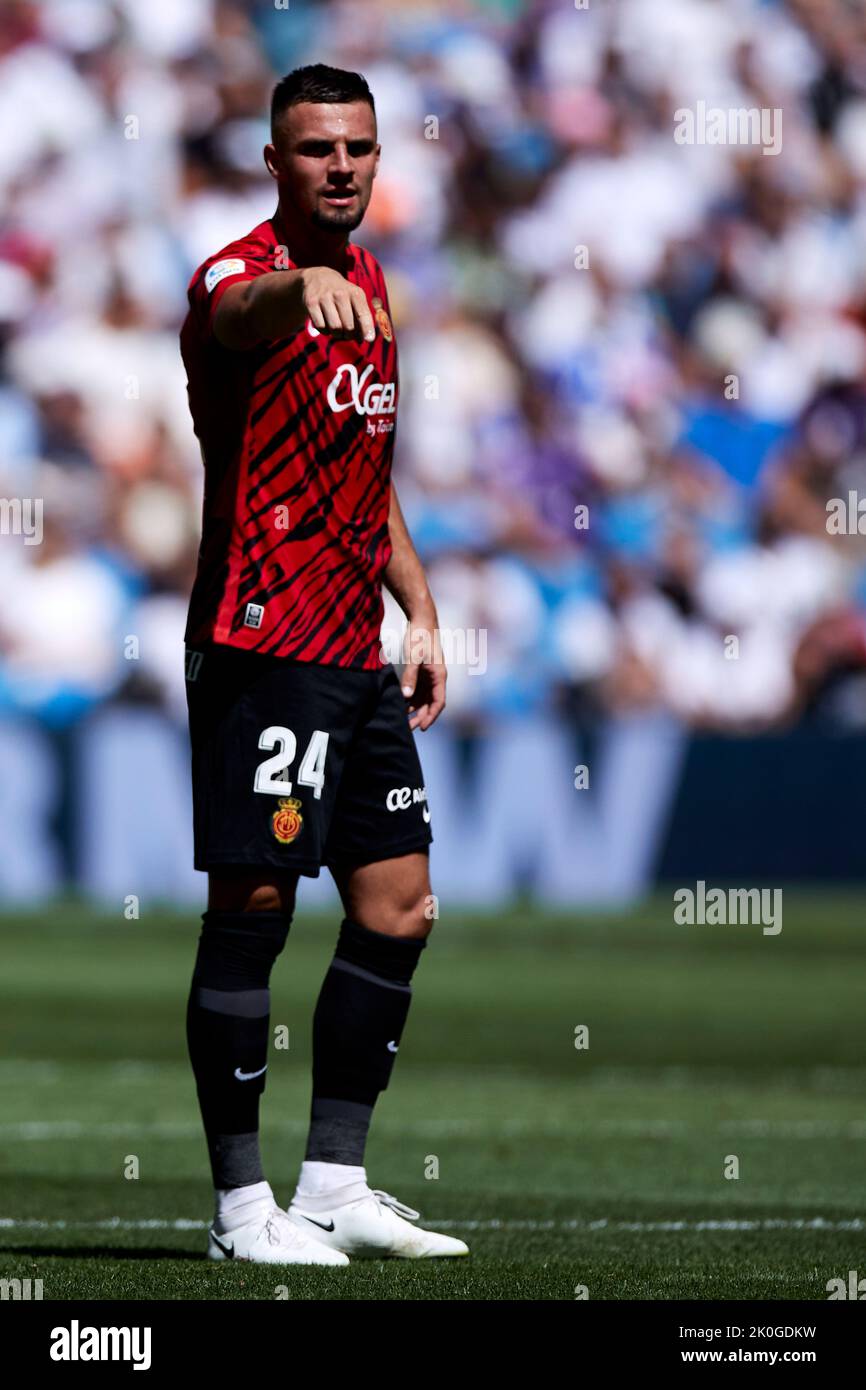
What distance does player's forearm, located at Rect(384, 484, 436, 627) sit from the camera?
5105 mm

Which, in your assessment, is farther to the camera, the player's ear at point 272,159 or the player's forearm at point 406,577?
the player's forearm at point 406,577

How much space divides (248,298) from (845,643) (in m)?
12.3

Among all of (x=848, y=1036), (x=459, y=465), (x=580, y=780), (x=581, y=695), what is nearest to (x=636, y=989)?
(x=848, y=1036)

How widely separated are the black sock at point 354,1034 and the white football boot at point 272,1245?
0.83ft

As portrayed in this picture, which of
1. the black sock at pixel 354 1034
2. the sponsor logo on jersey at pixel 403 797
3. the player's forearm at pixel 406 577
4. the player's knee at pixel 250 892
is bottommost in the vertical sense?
the black sock at pixel 354 1034

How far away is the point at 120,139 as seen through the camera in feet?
57.3

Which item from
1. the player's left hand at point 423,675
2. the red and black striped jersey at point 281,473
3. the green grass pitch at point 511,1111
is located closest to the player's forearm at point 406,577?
the player's left hand at point 423,675

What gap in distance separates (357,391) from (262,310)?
484mm

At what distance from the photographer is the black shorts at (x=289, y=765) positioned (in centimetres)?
463

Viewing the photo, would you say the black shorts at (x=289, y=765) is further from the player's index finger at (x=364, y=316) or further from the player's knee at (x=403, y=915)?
the player's index finger at (x=364, y=316)

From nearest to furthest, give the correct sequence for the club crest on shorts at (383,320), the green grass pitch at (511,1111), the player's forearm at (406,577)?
the green grass pitch at (511,1111)
the club crest on shorts at (383,320)
the player's forearm at (406,577)

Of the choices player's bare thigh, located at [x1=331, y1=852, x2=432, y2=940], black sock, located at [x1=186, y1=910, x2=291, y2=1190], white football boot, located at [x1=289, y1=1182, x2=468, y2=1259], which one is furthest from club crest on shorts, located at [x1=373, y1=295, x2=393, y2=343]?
white football boot, located at [x1=289, y1=1182, x2=468, y2=1259]

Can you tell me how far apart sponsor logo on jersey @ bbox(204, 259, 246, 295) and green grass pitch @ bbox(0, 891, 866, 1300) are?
6.03 ft
